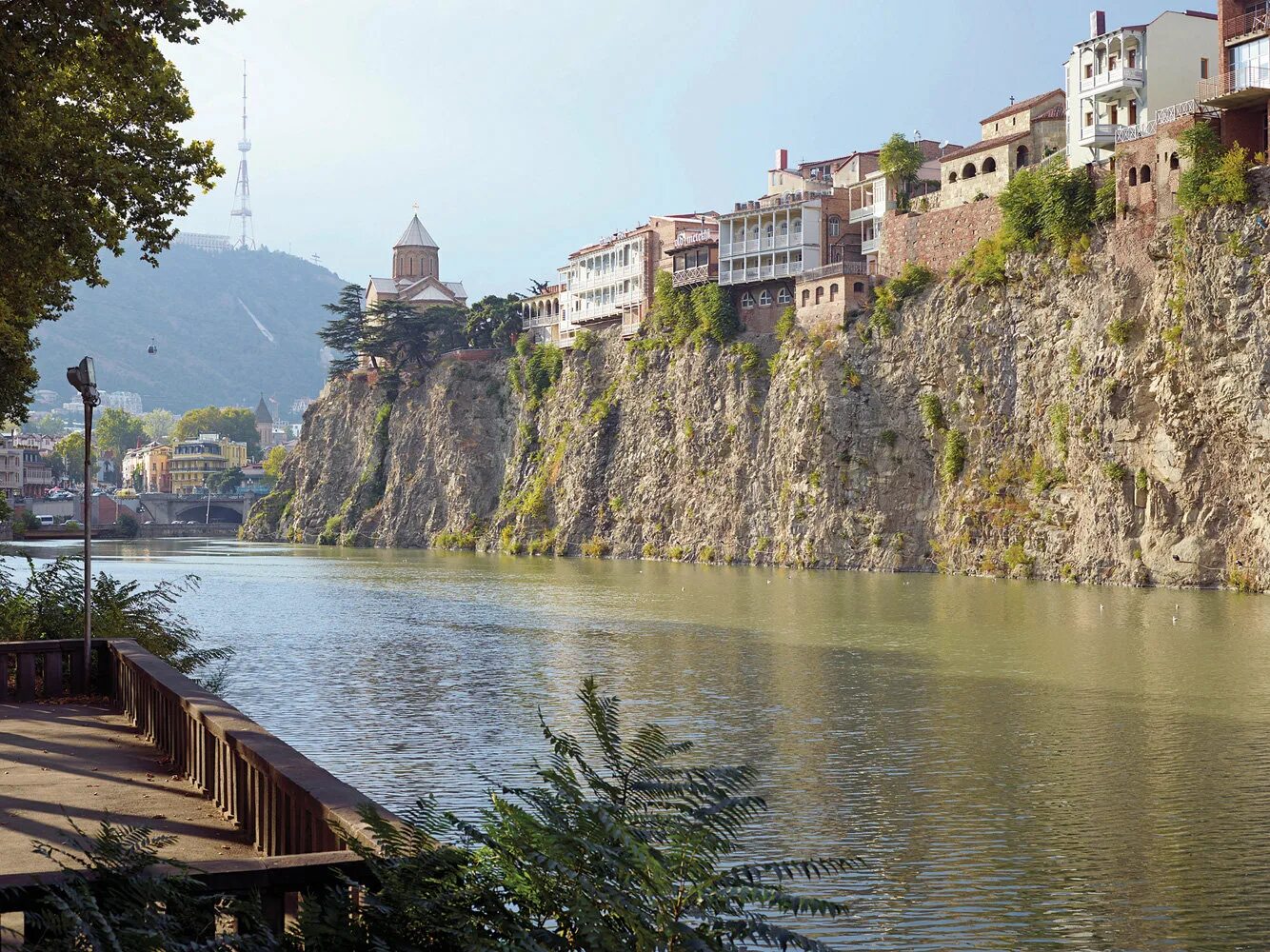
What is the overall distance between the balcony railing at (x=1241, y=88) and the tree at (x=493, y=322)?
70.1 m

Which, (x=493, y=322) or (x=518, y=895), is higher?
(x=493, y=322)

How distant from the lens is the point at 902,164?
3194 inches

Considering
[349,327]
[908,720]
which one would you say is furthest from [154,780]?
[349,327]

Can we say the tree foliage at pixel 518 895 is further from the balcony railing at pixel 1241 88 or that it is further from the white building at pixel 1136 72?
the white building at pixel 1136 72

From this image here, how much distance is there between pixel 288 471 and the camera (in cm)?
13550

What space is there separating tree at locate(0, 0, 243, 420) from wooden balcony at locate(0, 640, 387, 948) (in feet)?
16.2

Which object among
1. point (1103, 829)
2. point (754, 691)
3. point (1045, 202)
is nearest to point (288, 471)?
point (1045, 202)

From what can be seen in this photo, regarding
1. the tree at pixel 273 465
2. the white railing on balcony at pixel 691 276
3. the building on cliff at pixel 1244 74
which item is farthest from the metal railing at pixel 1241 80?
the tree at pixel 273 465

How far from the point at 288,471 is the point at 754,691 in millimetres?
112866

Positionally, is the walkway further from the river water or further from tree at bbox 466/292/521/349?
tree at bbox 466/292/521/349

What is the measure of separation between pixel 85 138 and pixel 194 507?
157447 millimetres

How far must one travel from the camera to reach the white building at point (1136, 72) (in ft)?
214

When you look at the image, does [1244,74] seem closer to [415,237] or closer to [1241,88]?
[1241,88]

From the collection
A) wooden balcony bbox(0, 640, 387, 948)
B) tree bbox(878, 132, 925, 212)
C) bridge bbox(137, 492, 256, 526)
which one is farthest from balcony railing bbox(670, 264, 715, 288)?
bridge bbox(137, 492, 256, 526)
